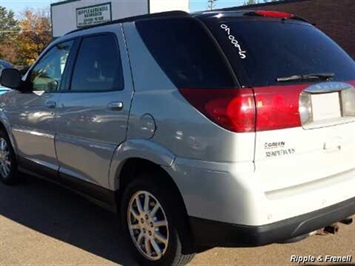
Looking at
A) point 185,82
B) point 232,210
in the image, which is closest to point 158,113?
point 185,82

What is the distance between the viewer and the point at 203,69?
3285 mm

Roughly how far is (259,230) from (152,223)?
934 millimetres

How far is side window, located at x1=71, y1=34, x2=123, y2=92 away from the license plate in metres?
1.52

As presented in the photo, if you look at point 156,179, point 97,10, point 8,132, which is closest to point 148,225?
point 156,179

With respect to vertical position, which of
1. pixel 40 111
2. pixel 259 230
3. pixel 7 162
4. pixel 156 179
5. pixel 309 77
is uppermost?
pixel 309 77

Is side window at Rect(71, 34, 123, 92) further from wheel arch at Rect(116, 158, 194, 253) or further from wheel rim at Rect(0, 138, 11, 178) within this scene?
wheel rim at Rect(0, 138, 11, 178)

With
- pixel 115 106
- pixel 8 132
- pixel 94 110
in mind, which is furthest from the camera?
pixel 8 132

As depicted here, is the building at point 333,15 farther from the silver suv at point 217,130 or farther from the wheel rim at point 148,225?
the wheel rim at point 148,225

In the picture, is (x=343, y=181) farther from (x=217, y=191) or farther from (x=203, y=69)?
(x=203, y=69)

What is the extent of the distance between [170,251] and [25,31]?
68.9 metres

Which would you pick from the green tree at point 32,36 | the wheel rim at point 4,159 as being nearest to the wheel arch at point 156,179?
the wheel rim at point 4,159

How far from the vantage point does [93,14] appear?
106ft

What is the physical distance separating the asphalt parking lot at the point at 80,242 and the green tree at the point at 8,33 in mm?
62280

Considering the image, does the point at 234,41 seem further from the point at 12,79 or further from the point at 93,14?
the point at 93,14
